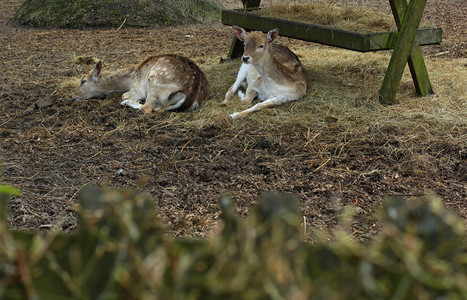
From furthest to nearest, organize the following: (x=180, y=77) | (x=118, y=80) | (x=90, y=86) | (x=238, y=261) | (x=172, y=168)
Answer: (x=118, y=80) → (x=90, y=86) → (x=180, y=77) → (x=172, y=168) → (x=238, y=261)

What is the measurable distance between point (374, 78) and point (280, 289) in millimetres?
7266

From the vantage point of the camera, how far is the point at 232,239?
0.95 m

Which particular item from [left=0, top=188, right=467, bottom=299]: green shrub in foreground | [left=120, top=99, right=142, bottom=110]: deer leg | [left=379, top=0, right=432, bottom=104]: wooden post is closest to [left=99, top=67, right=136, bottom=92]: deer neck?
[left=120, top=99, right=142, bottom=110]: deer leg

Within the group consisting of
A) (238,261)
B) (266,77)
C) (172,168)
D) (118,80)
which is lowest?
(118,80)

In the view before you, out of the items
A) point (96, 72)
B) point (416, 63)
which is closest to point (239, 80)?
point (96, 72)

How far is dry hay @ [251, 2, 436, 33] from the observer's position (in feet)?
23.7

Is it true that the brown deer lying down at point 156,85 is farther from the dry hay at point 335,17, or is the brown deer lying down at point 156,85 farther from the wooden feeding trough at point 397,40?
the dry hay at point 335,17

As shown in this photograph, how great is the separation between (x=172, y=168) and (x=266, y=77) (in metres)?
2.31

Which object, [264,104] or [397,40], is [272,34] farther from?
[397,40]

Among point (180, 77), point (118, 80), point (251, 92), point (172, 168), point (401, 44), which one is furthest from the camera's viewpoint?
point (118, 80)

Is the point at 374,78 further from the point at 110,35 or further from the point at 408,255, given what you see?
the point at 408,255

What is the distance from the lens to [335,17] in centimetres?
762

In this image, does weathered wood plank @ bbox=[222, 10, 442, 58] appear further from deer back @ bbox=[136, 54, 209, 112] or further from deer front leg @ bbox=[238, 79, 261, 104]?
deer back @ bbox=[136, 54, 209, 112]

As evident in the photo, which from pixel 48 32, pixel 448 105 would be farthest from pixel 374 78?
pixel 48 32
